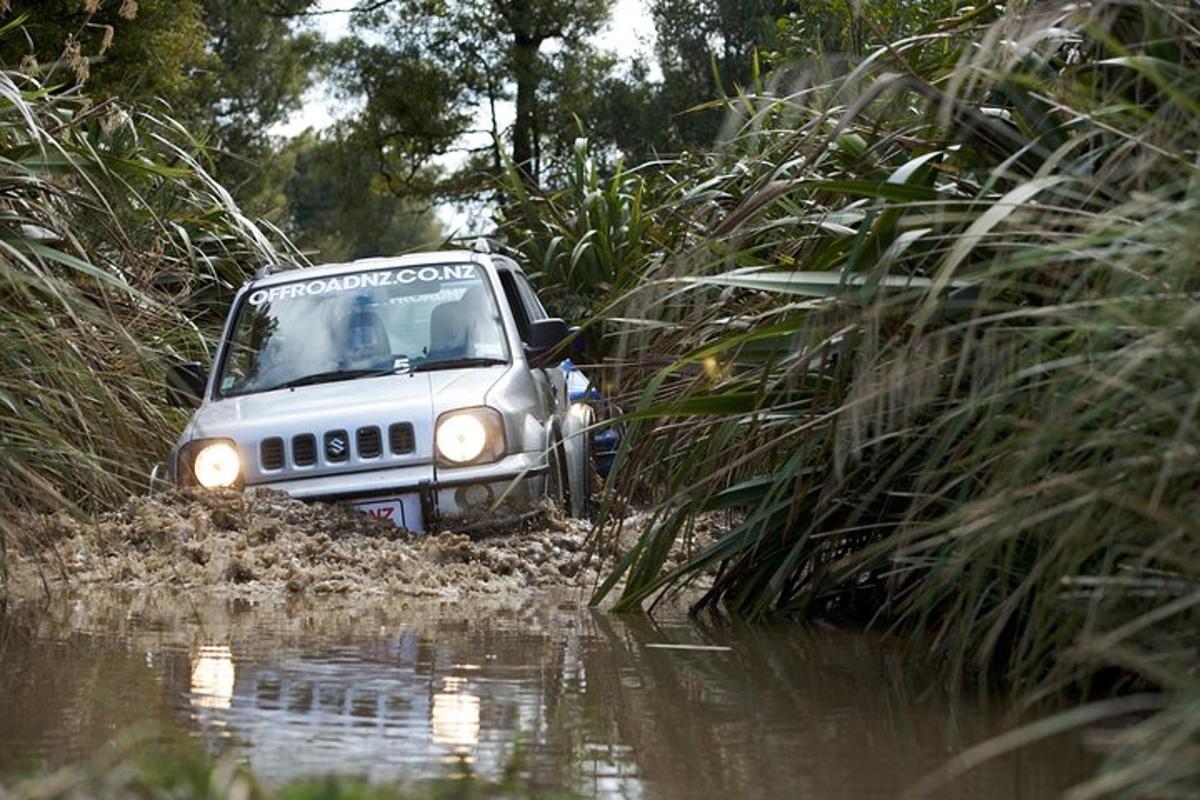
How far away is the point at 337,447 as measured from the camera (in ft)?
29.9

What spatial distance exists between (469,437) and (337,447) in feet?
1.92

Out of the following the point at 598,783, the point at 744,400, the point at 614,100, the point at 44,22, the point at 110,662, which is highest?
the point at 614,100

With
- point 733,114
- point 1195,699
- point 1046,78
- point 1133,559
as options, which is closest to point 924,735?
point 1133,559

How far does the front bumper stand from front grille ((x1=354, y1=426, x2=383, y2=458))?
0.09 metres

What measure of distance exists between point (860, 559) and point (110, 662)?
2161mm

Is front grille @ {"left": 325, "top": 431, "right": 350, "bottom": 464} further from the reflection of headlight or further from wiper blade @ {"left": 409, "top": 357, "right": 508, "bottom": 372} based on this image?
wiper blade @ {"left": 409, "top": 357, "right": 508, "bottom": 372}

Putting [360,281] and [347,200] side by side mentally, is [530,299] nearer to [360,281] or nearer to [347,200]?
[360,281]

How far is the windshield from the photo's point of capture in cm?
982

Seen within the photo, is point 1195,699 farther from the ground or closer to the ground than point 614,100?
closer to the ground

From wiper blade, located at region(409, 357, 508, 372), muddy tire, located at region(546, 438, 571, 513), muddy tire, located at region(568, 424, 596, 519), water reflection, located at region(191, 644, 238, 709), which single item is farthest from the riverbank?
water reflection, located at region(191, 644, 238, 709)

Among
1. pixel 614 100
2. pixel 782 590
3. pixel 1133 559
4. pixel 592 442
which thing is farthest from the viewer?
pixel 614 100

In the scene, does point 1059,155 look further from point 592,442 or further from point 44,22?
point 44,22

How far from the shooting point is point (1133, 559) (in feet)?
14.8

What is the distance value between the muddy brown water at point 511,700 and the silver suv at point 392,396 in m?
1.47
